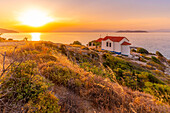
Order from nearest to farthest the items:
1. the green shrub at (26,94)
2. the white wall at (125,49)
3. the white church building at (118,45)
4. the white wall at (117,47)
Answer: the green shrub at (26,94)
the white wall at (125,49)
the white church building at (118,45)
the white wall at (117,47)

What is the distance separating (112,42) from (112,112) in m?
28.9

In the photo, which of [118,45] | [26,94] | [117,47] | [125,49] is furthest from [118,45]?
[26,94]

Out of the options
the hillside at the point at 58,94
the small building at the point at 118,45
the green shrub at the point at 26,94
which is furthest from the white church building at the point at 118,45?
the green shrub at the point at 26,94

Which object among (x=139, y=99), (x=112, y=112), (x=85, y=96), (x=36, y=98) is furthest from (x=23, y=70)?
(x=139, y=99)

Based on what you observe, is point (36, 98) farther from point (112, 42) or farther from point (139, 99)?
point (112, 42)

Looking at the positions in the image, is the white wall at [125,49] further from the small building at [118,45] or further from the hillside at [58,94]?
the hillside at [58,94]

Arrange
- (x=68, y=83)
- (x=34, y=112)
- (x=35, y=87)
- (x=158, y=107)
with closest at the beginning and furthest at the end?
(x=34, y=112) → (x=35, y=87) → (x=158, y=107) → (x=68, y=83)

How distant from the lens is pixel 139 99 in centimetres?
271

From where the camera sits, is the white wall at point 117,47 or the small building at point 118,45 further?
the white wall at point 117,47

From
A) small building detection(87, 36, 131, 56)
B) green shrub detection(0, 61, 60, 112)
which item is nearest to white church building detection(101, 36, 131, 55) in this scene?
small building detection(87, 36, 131, 56)

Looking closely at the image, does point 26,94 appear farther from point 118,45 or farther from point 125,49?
point 125,49

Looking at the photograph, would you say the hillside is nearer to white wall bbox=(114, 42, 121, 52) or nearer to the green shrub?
→ the green shrub

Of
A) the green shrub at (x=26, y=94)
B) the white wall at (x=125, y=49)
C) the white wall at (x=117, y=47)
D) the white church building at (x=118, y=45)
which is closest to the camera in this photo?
the green shrub at (x=26, y=94)

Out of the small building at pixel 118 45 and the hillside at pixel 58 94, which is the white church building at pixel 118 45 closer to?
the small building at pixel 118 45
